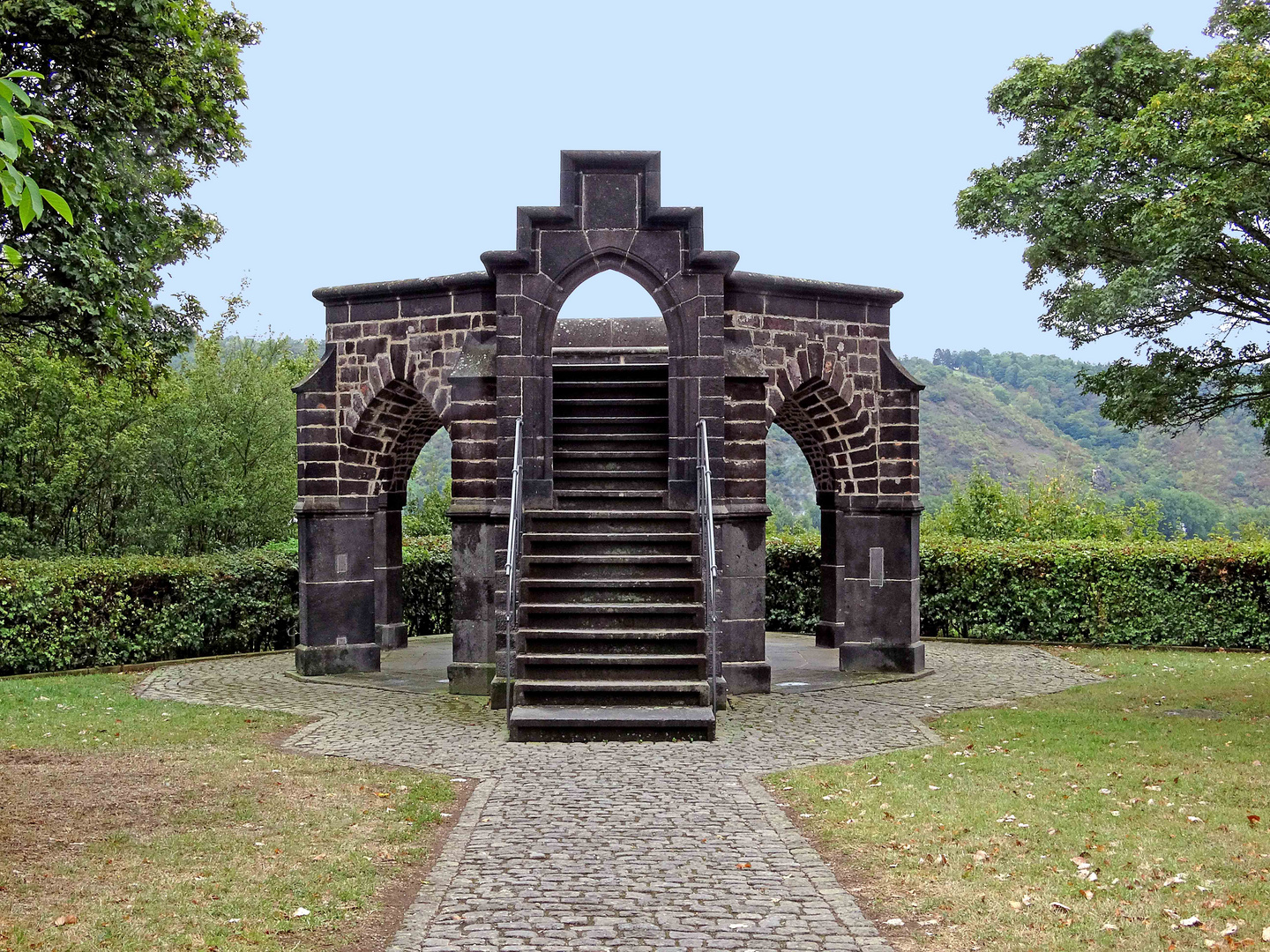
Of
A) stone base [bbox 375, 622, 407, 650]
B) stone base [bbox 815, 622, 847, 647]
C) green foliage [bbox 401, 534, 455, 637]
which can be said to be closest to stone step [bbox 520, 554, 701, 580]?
stone base [bbox 815, 622, 847, 647]

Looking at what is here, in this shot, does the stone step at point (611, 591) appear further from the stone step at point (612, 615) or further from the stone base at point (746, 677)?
the stone base at point (746, 677)

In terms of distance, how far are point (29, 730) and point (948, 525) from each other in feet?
64.2

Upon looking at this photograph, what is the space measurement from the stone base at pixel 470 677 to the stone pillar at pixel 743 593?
251 cm

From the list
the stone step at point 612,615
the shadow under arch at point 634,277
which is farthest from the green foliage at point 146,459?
the stone step at point 612,615

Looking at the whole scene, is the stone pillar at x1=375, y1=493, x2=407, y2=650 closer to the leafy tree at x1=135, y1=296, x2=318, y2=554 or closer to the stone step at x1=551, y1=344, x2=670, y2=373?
the stone step at x1=551, y1=344, x2=670, y2=373

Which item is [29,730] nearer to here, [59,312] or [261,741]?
[261,741]

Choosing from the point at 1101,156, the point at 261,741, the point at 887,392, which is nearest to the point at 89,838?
the point at 261,741

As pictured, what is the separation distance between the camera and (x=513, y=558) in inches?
454

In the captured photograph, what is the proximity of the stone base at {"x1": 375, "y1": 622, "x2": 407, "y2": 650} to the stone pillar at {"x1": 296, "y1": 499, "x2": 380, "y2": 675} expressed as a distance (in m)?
2.63

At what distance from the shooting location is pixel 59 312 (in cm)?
1312

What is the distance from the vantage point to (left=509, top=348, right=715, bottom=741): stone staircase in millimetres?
10586

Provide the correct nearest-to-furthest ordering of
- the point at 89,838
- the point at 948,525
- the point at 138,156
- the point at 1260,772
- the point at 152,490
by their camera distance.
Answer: the point at 89,838
the point at 1260,772
the point at 138,156
the point at 152,490
the point at 948,525

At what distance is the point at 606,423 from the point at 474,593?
2.59m

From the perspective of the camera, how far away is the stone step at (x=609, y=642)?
11281 millimetres
